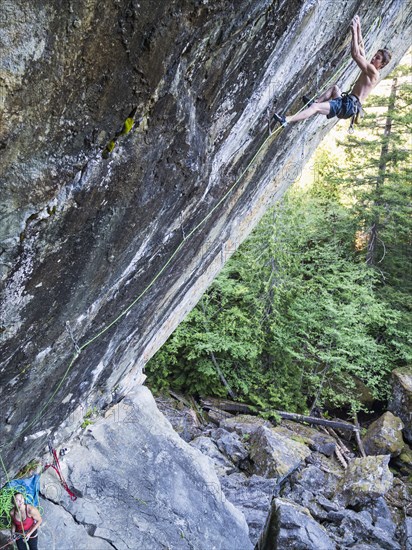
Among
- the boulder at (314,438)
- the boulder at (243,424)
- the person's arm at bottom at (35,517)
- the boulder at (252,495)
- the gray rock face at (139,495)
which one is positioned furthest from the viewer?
the boulder at (314,438)

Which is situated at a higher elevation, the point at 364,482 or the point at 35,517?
the point at 35,517

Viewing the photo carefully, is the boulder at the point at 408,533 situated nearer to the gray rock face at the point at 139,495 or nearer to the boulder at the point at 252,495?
the boulder at the point at 252,495

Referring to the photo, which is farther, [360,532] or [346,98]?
[360,532]

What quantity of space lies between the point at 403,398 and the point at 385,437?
153 centimetres

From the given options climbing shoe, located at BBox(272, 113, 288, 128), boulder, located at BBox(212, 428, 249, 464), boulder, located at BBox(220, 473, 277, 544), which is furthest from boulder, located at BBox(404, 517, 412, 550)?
climbing shoe, located at BBox(272, 113, 288, 128)

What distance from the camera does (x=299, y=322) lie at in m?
12.6

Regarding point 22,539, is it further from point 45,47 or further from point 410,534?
point 410,534

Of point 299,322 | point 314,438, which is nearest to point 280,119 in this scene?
point 299,322

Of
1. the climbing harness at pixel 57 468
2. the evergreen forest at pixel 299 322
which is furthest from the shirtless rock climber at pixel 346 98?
the evergreen forest at pixel 299 322

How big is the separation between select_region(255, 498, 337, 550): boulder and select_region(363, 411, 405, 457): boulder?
562 centimetres

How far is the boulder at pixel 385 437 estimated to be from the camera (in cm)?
1107

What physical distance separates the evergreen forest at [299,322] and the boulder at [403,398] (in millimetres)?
325

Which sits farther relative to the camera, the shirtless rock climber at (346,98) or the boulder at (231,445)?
the boulder at (231,445)

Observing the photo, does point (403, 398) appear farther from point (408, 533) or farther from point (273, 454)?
point (273, 454)
